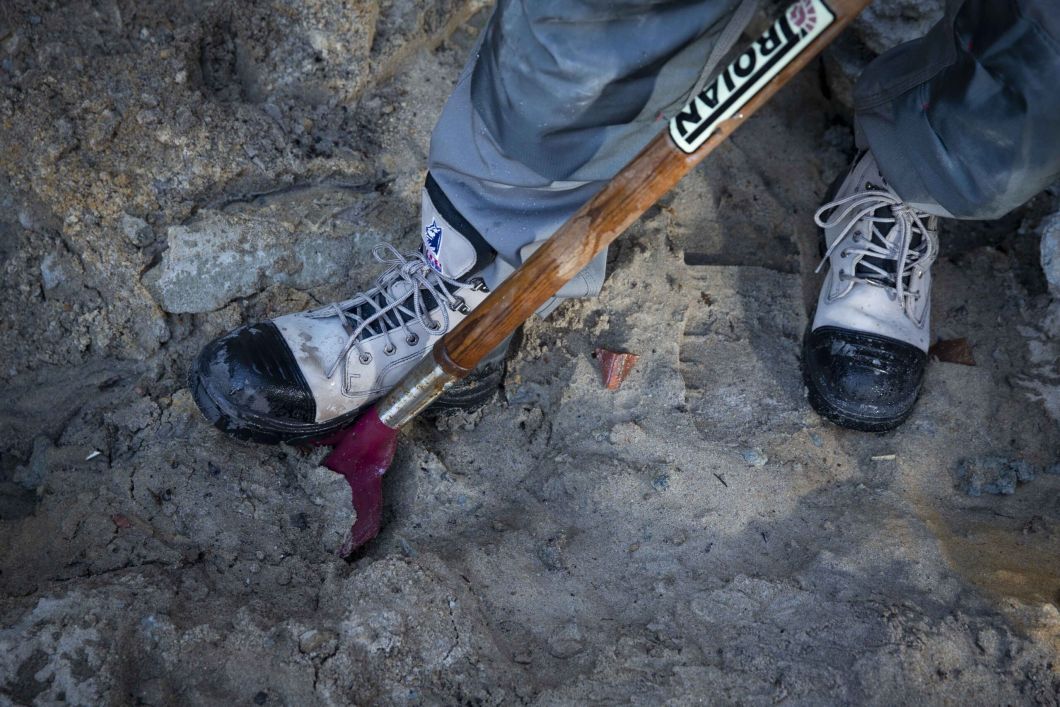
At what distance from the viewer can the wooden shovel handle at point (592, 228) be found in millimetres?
1414

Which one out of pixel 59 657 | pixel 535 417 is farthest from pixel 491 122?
pixel 59 657

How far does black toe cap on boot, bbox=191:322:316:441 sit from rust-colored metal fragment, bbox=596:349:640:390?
66 cm

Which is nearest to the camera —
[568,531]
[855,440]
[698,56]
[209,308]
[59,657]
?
[59,657]

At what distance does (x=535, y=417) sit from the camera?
2025 millimetres

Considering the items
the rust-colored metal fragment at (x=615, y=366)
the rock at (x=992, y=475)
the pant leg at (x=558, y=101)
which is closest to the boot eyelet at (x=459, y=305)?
the pant leg at (x=558, y=101)

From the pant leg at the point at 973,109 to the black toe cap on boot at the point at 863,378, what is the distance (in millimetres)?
343

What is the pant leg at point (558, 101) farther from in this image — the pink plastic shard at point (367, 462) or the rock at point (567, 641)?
the rock at point (567, 641)

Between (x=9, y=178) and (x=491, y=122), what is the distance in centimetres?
121

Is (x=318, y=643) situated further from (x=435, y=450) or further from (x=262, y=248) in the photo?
(x=262, y=248)

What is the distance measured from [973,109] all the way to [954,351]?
646 mm

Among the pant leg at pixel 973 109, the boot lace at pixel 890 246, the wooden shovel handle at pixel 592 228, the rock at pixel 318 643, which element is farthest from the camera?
→ the boot lace at pixel 890 246

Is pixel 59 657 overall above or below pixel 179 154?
below

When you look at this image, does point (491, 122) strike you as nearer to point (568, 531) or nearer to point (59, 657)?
point (568, 531)

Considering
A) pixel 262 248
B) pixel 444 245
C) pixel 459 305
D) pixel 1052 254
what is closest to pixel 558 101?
pixel 444 245
